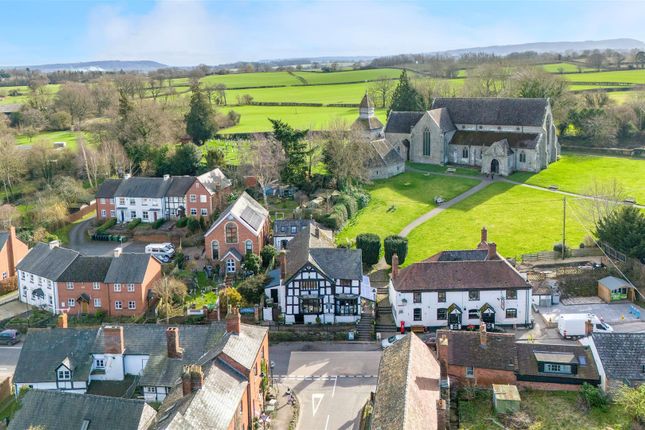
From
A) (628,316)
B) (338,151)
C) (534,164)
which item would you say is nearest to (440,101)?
(534,164)

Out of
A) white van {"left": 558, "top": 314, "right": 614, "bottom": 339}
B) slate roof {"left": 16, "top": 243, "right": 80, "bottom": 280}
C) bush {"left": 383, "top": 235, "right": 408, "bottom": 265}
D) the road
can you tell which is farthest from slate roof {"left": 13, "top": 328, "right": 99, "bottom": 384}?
white van {"left": 558, "top": 314, "right": 614, "bottom": 339}

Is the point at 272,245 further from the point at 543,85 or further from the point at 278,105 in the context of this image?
the point at 278,105

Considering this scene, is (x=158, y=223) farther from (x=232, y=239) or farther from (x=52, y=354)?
(x=52, y=354)

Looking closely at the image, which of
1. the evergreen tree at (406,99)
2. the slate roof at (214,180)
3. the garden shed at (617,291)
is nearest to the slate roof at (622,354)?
the garden shed at (617,291)

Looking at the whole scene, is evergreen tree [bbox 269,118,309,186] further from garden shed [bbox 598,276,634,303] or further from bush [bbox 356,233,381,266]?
garden shed [bbox 598,276,634,303]

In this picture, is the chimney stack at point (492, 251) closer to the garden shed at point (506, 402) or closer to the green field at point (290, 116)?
the garden shed at point (506, 402)
